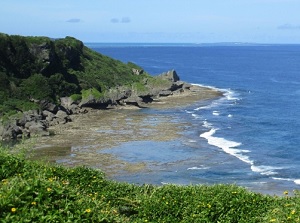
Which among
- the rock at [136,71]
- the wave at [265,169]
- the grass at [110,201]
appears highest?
the grass at [110,201]

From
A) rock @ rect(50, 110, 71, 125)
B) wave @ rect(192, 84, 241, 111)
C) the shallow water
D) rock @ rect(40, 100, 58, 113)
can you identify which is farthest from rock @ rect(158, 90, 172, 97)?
rock @ rect(50, 110, 71, 125)

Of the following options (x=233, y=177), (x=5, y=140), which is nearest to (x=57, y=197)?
(x=233, y=177)

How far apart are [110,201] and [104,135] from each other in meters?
51.7

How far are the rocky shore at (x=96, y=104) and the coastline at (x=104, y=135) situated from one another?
62.1 inches

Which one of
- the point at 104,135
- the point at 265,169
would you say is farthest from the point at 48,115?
the point at 265,169

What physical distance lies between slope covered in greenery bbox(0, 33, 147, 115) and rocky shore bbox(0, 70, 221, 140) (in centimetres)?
375

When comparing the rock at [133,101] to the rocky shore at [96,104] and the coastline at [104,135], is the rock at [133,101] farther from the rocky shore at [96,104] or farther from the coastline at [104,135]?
the coastline at [104,135]

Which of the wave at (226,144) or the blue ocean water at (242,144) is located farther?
the wave at (226,144)

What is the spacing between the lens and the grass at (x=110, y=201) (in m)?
9.00

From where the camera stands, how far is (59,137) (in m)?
65.6

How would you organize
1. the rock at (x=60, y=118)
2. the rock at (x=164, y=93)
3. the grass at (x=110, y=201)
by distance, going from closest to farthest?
the grass at (x=110, y=201) → the rock at (x=60, y=118) → the rock at (x=164, y=93)

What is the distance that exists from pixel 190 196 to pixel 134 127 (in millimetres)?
57965

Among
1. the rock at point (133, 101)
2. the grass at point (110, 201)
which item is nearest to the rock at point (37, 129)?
the rock at point (133, 101)

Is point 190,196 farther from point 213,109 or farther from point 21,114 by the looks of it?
point 213,109
